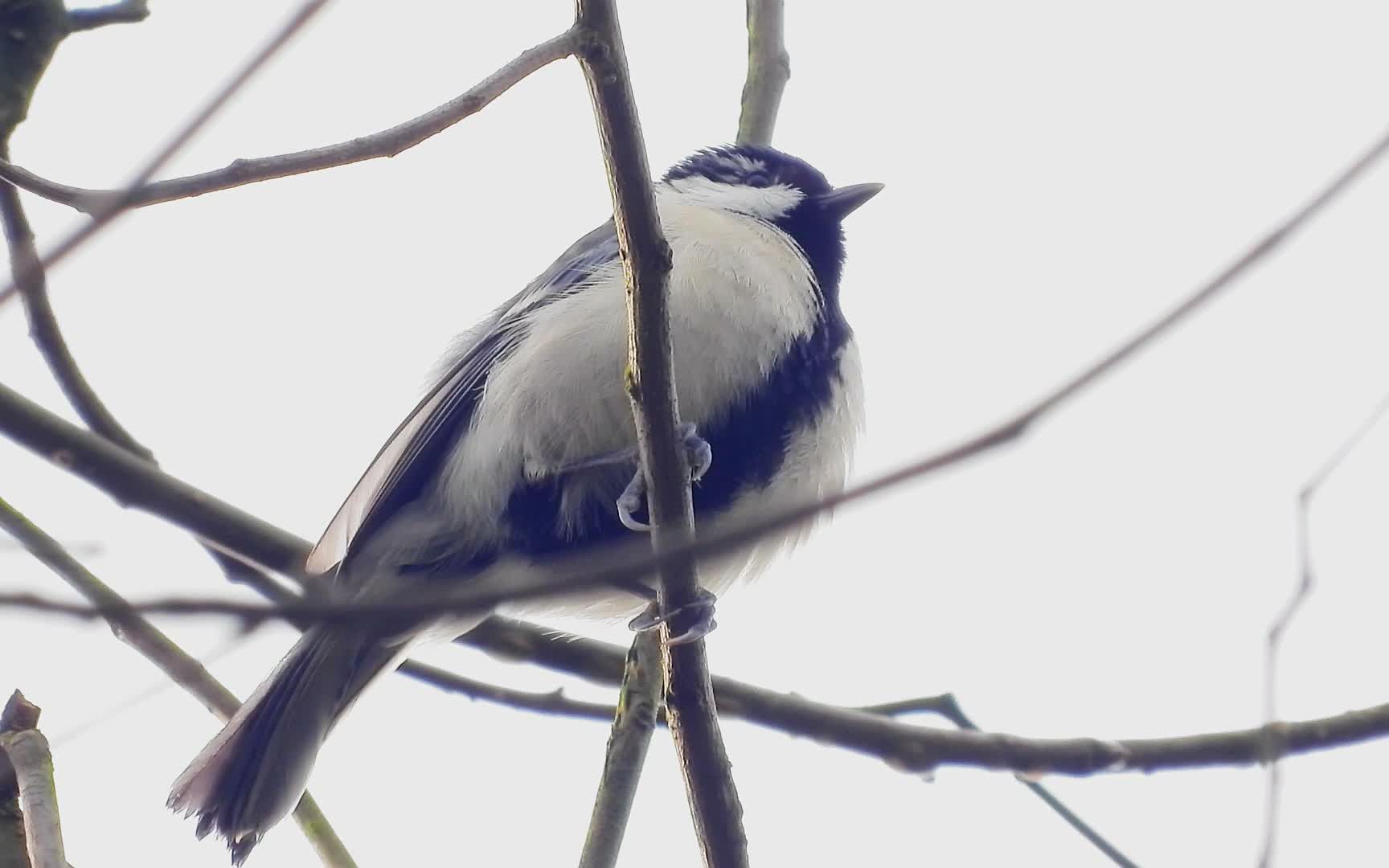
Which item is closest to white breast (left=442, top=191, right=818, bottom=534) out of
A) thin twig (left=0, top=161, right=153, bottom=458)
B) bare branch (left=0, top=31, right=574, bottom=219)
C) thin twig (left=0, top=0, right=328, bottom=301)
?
thin twig (left=0, top=161, right=153, bottom=458)

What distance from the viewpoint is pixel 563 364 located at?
3.39 m

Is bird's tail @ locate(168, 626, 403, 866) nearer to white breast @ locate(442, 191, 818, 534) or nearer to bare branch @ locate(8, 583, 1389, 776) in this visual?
white breast @ locate(442, 191, 818, 534)

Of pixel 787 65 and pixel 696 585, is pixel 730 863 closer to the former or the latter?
pixel 696 585

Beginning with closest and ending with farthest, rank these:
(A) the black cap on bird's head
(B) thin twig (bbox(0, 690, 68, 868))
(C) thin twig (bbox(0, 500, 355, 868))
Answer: (B) thin twig (bbox(0, 690, 68, 868)) → (C) thin twig (bbox(0, 500, 355, 868)) → (A) the black cap on bird's head

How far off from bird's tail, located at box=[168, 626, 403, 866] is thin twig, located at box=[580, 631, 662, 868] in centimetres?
61

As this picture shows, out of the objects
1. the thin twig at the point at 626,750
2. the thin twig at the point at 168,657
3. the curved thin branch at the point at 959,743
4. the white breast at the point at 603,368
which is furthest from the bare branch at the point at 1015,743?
the thin twig at the point at 168,657

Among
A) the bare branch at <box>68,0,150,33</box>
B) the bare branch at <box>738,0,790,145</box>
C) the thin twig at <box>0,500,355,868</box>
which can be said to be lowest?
the thin twig at <box>0,500,355,868</box>

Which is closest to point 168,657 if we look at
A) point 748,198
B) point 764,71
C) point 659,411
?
point 659,411

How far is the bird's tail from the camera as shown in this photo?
3203mm

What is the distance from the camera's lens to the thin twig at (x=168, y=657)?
7.94 feet

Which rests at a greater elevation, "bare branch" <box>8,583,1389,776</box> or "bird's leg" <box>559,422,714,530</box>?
"bird's leg" <box>559,422,714,530</box>

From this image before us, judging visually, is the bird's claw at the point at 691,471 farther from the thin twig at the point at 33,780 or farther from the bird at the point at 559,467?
the thin twig at the point at 33,780

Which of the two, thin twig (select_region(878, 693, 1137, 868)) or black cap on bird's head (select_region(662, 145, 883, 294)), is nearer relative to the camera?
thin twig (select_region(878, 693, 1137, 868))

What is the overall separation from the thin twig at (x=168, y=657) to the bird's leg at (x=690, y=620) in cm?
79
